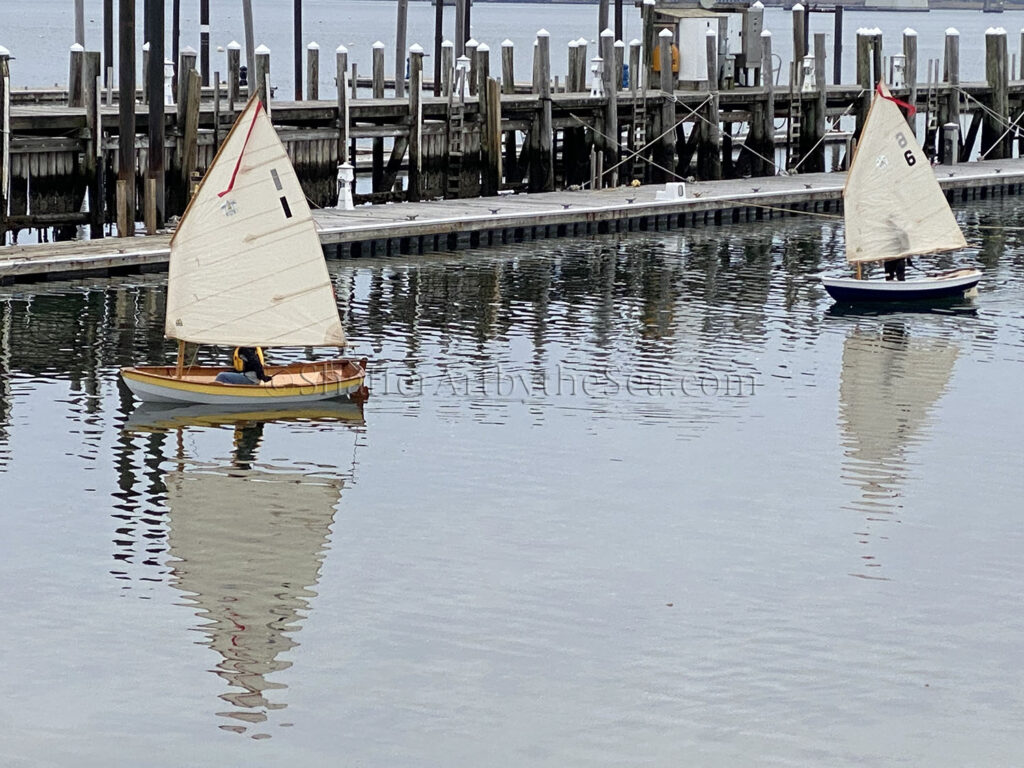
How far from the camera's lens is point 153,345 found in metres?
30.3

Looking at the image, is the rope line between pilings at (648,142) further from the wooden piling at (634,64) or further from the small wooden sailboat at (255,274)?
the small wooden sailboat at (255,274)

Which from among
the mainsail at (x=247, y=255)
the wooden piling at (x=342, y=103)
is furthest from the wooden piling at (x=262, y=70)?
the mainsail at (x=247, y=255)

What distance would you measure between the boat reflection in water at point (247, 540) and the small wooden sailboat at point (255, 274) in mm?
567

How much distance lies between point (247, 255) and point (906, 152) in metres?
15.4

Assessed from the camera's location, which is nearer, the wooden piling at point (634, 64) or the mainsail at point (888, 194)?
the mainsail at point (888, 194)

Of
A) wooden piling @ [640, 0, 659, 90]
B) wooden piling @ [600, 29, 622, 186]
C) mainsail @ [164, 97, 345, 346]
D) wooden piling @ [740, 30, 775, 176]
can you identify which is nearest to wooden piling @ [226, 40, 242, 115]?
wooden piling @ [600, 29, 622, 186]

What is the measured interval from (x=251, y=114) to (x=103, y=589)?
9.48 metres

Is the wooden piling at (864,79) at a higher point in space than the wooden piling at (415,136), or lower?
higher

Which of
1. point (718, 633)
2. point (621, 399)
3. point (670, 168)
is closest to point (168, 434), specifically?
point (621, 399)

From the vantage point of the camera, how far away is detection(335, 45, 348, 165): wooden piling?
41188 mm

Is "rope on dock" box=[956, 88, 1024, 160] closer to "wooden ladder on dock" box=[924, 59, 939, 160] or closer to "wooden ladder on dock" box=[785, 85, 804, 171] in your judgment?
"wooden ladder on dock" box=[924, 59, 939, 160]

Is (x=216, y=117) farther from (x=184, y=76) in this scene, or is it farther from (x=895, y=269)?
(x=895, y=269)

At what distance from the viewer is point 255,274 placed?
2720cm

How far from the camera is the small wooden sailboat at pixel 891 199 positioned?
36750mm
